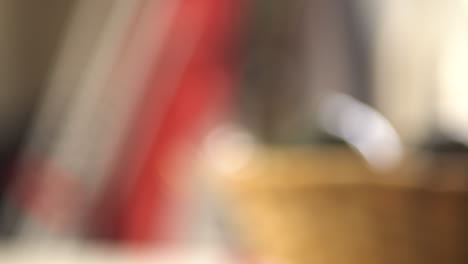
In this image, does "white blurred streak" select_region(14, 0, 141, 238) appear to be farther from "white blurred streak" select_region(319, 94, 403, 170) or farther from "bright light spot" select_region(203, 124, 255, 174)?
"white blurred streak" select_region(319, 94, 403, 170)

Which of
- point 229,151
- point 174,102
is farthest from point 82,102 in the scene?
point 229,151

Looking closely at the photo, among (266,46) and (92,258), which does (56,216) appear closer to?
(92,258)

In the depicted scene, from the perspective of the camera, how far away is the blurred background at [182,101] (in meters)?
0.76

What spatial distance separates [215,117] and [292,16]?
21 centimetres

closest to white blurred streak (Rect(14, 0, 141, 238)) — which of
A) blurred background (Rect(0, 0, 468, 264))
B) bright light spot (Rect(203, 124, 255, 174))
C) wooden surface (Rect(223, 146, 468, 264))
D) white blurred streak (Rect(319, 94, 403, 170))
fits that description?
blurred background (Rect(0, 0, 468, 264))

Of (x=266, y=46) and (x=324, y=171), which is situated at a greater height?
(x=266, y=46)

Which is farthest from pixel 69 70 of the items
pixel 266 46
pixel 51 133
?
pixel 266 46

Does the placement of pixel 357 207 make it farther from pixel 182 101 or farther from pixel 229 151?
pixel 182 101

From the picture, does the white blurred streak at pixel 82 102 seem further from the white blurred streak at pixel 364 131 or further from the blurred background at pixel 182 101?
the white blurred streak at pixel 364 131

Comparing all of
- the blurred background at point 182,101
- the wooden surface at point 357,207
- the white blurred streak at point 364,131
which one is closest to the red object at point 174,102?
the blurred background at point 182,101

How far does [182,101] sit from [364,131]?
409 mm

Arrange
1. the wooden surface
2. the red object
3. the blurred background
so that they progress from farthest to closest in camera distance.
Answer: the red object, the blurred background, the wooden surface

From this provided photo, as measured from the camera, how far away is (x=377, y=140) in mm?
572

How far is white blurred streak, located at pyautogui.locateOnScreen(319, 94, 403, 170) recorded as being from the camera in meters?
0.48
